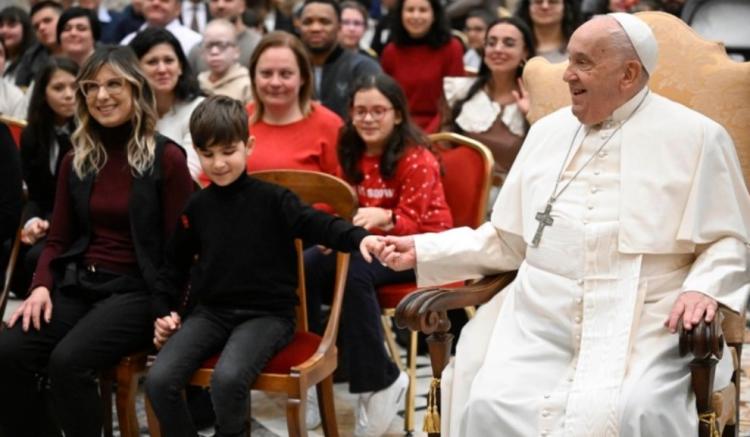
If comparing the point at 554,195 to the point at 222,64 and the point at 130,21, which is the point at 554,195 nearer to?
the point at 222,64

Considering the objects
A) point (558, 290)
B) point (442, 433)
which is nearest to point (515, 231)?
point (558, 290)

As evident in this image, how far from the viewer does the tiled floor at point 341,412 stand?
478 centimetres

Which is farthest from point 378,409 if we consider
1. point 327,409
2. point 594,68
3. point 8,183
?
point 594,68

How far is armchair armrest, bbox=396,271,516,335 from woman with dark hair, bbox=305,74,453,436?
0.92m

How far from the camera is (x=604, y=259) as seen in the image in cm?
354

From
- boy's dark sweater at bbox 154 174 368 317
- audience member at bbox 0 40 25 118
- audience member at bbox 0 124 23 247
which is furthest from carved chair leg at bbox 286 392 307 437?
audience member at bbox 0 40 25 118

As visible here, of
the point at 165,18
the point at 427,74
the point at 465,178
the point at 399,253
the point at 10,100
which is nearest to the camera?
the point at 399,253

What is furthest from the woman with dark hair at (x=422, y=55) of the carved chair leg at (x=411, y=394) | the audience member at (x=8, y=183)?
the audience member at (x=8, y=183)

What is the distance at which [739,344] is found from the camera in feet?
11.9

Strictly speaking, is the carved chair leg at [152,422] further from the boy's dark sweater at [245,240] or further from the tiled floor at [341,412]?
the tiled floor at [341,412]

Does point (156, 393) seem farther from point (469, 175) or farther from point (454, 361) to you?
point (469, 175)

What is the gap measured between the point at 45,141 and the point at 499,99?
2.03m

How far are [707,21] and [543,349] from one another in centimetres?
356

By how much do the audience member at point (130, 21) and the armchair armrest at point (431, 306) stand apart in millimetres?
4958
